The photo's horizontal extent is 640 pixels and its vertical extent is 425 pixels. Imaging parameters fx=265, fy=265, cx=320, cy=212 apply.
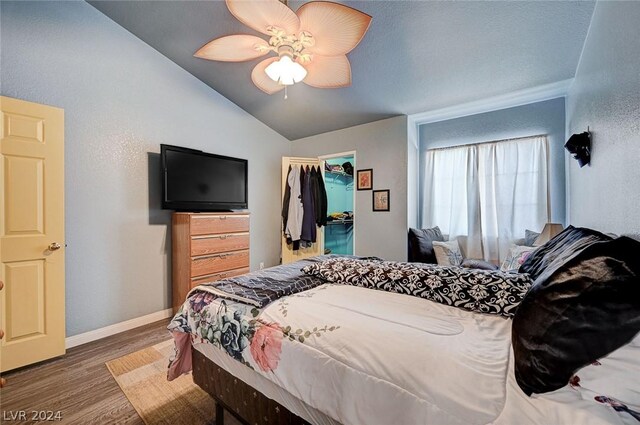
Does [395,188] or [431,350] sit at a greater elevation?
[395,188]

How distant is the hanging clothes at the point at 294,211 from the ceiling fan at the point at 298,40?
2008 mm

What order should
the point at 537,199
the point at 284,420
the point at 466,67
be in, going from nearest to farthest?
the point at 284,420 < the point at 466,67 < the point at 537,199

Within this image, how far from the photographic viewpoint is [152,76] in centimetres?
279

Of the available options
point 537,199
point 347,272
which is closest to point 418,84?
point 537,199

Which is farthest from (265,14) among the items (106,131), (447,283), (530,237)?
(530,237)

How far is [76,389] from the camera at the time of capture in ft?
5.62

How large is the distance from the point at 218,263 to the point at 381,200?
213 centimetres

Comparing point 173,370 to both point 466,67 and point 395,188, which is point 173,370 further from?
point 466,67

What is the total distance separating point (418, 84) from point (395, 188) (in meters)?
1.20

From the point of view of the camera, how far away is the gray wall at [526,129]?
9.72 ft

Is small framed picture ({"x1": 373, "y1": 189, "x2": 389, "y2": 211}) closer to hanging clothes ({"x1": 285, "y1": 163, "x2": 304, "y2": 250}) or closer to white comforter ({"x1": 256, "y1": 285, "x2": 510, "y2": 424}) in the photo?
hanging clothes ({"x1": 285, "y1": 163, "x2": 304, "y2": 250})

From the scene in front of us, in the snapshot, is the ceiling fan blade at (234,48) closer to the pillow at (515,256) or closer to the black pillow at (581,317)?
the black pillow at (581,317)

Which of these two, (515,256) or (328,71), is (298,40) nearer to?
(328,71)

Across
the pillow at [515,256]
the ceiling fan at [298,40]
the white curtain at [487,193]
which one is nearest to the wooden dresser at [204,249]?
the ceiling fan at [298,40]
